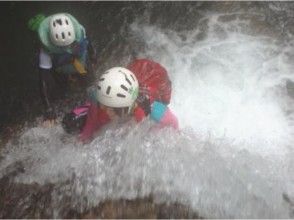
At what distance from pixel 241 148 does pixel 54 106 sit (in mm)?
3569

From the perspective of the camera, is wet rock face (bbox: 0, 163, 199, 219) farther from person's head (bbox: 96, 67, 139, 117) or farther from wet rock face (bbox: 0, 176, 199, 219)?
person's head (bbox: 96, 67, 139, 117)

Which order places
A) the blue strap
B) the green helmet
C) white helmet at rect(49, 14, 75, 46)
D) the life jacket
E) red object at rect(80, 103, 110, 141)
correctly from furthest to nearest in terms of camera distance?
the green helmet → the life jacket → white helmet at rect(49, 14, 75, 46) → red object at rect(80, 103, 110, 141) → the blue strap

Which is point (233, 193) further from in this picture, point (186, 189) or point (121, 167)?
point (121, 167)

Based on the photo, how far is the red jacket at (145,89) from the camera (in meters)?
4.95

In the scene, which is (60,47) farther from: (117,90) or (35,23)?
(117,90)

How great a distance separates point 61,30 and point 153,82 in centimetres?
162

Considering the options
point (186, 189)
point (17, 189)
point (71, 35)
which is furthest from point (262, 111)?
point (17, 189)

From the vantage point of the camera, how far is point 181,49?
8.23m

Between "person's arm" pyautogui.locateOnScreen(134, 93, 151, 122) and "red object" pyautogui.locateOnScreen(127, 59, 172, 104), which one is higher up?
"red object" pyautogui.locateOnScreen(127, 59, 172, 104)

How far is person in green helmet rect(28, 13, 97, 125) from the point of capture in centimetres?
556

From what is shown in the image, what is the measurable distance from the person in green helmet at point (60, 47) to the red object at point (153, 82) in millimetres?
1246

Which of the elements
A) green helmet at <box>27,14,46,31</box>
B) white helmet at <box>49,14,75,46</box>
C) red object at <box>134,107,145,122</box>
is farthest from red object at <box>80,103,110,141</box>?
green helmet at <box>27,14,46,31</box>

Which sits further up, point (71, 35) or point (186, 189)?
point (71, 35)

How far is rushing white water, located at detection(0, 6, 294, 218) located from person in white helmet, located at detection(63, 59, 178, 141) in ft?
0.98
